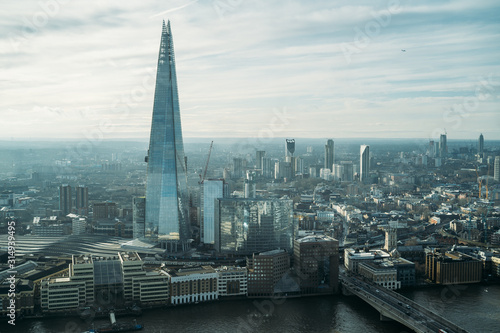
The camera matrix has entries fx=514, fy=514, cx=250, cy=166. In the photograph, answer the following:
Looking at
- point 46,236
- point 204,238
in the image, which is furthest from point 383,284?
point 46,236

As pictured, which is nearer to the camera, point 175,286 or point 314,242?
point 175,286

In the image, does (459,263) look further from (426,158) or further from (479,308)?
(426,158)

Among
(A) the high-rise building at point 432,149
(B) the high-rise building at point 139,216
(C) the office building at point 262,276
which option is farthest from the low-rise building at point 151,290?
(A) the high-rise building at point 432,149

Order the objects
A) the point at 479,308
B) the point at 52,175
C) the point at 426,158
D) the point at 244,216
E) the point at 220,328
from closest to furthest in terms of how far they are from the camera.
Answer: the point at 220,328 < the point at 479,308 < the point at 244,216 < the point at 52,175 < the point at 426,158

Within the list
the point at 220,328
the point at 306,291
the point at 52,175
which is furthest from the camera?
the point at 52,175

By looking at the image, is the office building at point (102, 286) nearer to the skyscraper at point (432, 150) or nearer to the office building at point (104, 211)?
the office building at point (104, 211)

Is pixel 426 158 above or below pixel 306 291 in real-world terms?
above

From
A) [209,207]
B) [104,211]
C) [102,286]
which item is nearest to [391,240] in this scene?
[209,207]
